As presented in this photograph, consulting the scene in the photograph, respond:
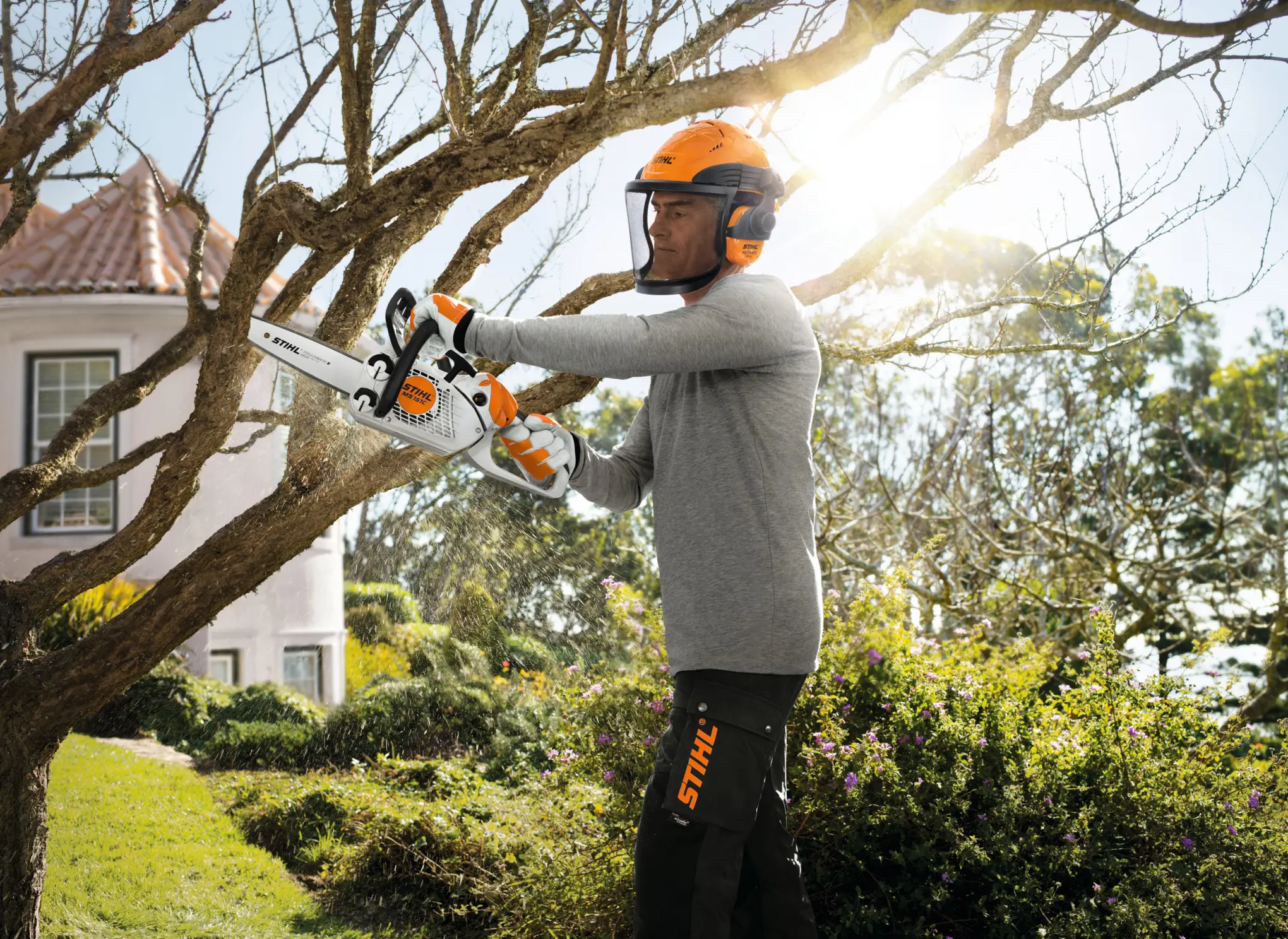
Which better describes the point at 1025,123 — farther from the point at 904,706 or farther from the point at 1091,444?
the point at 1091,444

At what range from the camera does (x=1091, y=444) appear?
8.34 metres

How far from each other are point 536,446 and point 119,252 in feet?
31.5

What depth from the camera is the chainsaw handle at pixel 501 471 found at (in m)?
2.18

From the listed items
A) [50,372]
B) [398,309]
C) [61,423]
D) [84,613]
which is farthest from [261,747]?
[398,309]

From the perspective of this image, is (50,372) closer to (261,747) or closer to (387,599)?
(261,747)

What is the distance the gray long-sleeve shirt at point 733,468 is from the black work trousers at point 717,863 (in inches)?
2.8

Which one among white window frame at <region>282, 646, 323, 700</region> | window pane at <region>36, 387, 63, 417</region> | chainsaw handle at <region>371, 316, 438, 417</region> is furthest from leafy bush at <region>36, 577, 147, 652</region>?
chainsaw handle at <region>371, 316, 438, 417</region>

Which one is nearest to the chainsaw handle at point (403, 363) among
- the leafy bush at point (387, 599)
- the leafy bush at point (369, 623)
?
the leafy bush at point (369, 623)

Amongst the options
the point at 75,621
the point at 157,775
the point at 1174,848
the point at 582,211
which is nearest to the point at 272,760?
the point at 157,775

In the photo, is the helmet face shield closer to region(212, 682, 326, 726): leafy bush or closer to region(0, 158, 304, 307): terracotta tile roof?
region(212, 682, 326, 726): leafy bush

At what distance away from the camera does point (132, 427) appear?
387 inches

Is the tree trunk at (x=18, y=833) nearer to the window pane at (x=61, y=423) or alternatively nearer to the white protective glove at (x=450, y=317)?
the white protective glove at (x=450, y=317)

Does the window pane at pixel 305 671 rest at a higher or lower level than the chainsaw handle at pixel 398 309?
lower

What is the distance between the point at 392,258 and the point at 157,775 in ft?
14.5
